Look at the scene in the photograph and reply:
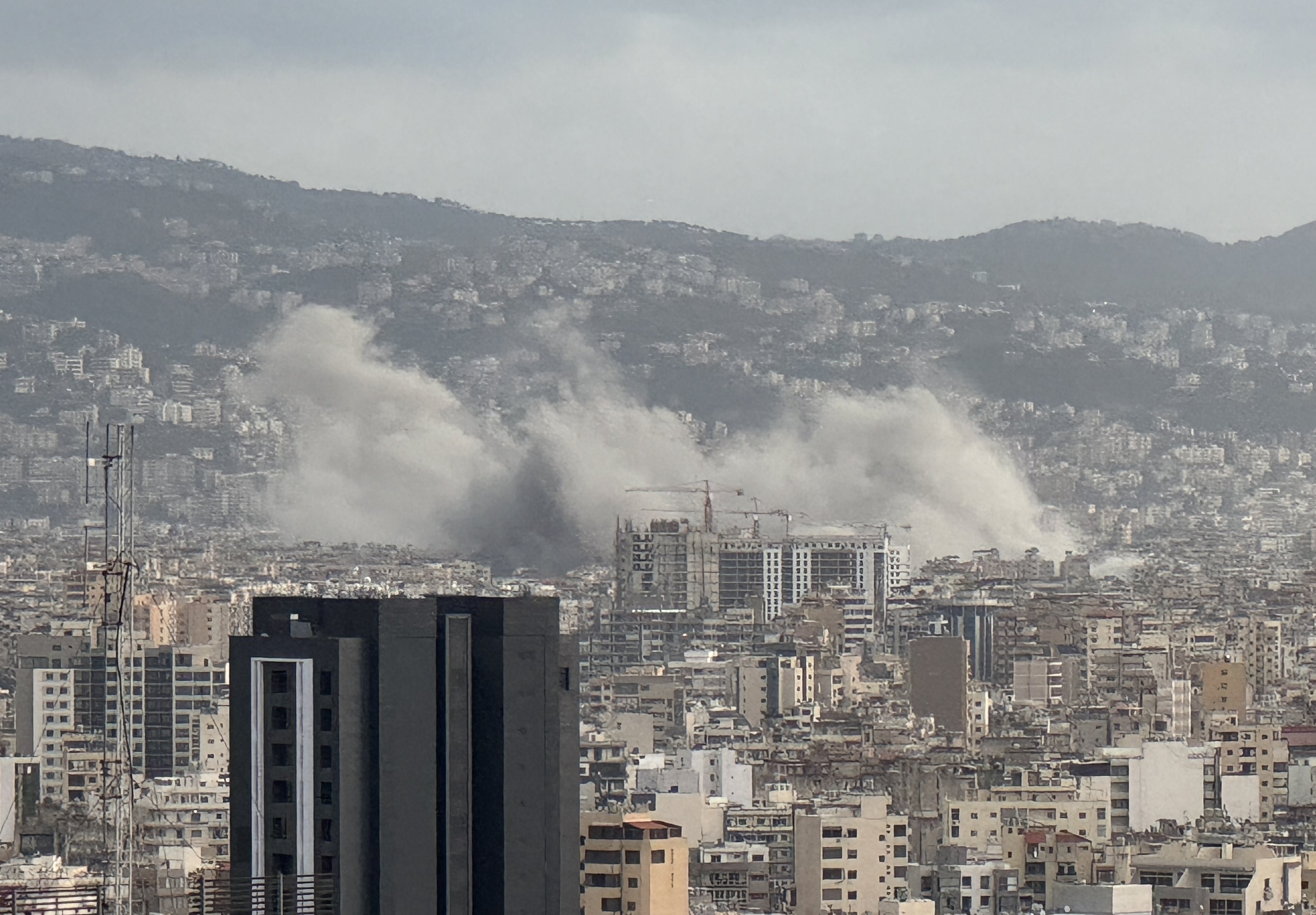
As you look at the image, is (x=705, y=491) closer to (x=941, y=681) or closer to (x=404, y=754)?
(x=941, y=681)

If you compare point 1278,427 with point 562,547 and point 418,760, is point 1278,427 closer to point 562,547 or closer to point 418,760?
point 562,547

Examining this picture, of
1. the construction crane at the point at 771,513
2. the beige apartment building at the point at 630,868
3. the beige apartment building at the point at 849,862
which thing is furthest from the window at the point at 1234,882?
the construction crane at the point at 771,513

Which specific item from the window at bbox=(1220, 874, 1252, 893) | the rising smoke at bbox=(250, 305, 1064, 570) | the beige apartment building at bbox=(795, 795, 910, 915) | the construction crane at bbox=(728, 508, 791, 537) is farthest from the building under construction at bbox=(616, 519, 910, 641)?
the window at bbox=(1220, 874, 1252, 893)

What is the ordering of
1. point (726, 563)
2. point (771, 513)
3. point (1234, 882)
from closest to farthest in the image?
point (1234, 882), point (726, 563), point (771, 513)

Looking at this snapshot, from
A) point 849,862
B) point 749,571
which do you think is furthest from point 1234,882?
point 749,571

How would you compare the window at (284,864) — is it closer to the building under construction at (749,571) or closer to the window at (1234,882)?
the window at (1234,882)

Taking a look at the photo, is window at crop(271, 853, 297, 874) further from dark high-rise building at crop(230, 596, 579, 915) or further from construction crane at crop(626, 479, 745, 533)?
construction crane at crop(626, 479, 745, 533)
